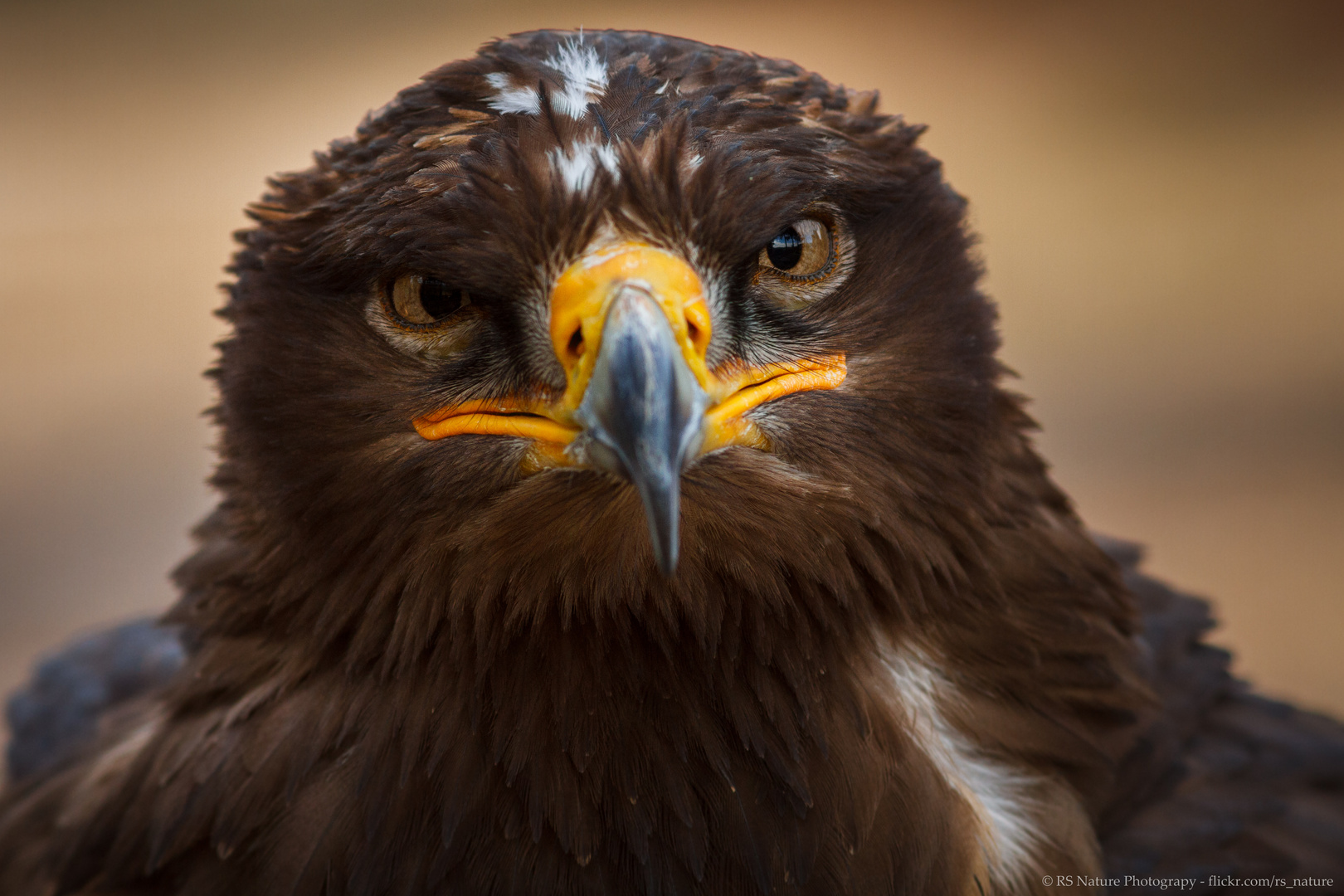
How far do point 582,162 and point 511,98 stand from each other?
20 cm

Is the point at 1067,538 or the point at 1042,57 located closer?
the point at 1067,538

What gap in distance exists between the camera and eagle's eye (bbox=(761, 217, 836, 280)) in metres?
1.90

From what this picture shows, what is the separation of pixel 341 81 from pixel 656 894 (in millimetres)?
7993

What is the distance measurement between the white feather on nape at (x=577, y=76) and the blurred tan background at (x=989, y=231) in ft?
14.7

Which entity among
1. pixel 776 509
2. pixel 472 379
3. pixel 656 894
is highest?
pixel 472 379

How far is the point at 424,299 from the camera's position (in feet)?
6.22

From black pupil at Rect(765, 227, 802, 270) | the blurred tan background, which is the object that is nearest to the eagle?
black pupil at Rect(765, 227, 802, 270)

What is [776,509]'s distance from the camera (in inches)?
73.5

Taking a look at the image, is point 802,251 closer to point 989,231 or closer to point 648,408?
point 648,408

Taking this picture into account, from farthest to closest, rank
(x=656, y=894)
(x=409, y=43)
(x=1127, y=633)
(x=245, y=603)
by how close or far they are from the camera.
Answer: (x=409, y=43), (x=1127, y=633), (x=245, y=603), (x=656, y=894)

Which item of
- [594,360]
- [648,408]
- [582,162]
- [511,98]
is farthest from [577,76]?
[648,408]

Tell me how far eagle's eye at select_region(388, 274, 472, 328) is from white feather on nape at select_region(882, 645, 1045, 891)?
32.6 inches

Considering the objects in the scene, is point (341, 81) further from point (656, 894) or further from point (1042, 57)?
point (656, 894)

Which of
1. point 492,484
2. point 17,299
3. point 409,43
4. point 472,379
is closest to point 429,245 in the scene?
point 472,379
